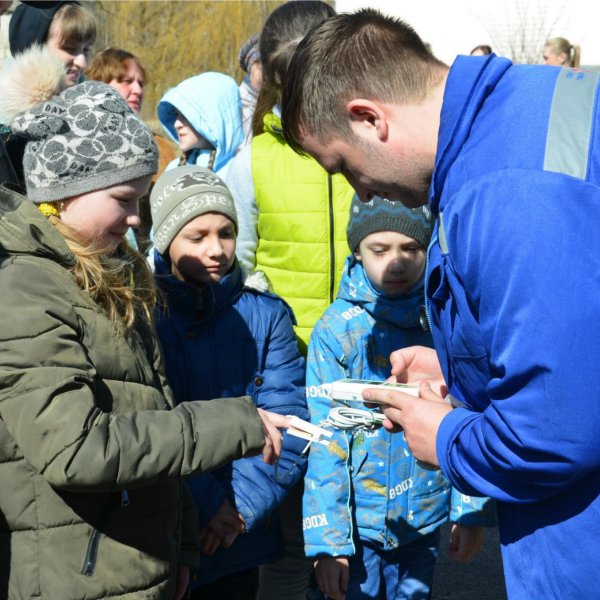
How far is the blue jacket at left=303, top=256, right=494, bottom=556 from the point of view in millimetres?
3523

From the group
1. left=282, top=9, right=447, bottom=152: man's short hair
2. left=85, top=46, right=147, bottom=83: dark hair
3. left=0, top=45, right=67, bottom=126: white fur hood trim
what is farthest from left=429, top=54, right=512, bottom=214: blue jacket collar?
left=85, top=46, right=147, bottom=83: dark hair

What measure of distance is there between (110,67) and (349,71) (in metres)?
4.00

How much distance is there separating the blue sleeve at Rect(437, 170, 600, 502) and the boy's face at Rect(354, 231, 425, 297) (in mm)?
1578

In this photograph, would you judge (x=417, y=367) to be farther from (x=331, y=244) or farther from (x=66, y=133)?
(x=66, y=133)

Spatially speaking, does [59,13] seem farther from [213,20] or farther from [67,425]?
[213,20]

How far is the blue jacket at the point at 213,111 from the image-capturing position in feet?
16.8

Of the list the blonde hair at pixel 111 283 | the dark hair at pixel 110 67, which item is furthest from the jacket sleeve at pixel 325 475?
the dark hair at pixel 110 67

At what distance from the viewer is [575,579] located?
6.86ft

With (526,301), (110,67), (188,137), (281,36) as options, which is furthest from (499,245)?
(110,67)

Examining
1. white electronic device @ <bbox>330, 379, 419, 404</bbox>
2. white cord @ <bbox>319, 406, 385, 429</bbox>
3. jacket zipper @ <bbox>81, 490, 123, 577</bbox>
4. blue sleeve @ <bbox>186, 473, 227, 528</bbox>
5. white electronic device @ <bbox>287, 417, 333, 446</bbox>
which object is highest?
white electronic device @ <bbox>330, 379, 419, 404</bbox>

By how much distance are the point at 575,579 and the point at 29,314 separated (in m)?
1.39

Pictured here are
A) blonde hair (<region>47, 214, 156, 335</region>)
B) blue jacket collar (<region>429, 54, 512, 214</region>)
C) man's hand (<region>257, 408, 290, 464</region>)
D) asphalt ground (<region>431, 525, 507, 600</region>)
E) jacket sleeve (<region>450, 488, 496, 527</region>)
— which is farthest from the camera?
asphalt ground (<region>431, 525, 507, 600</region>)

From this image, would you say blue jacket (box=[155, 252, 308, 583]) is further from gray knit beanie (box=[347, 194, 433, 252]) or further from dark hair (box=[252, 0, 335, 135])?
dark hair (box=[252, 0, 335, 135])

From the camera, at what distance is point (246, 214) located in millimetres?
4184
